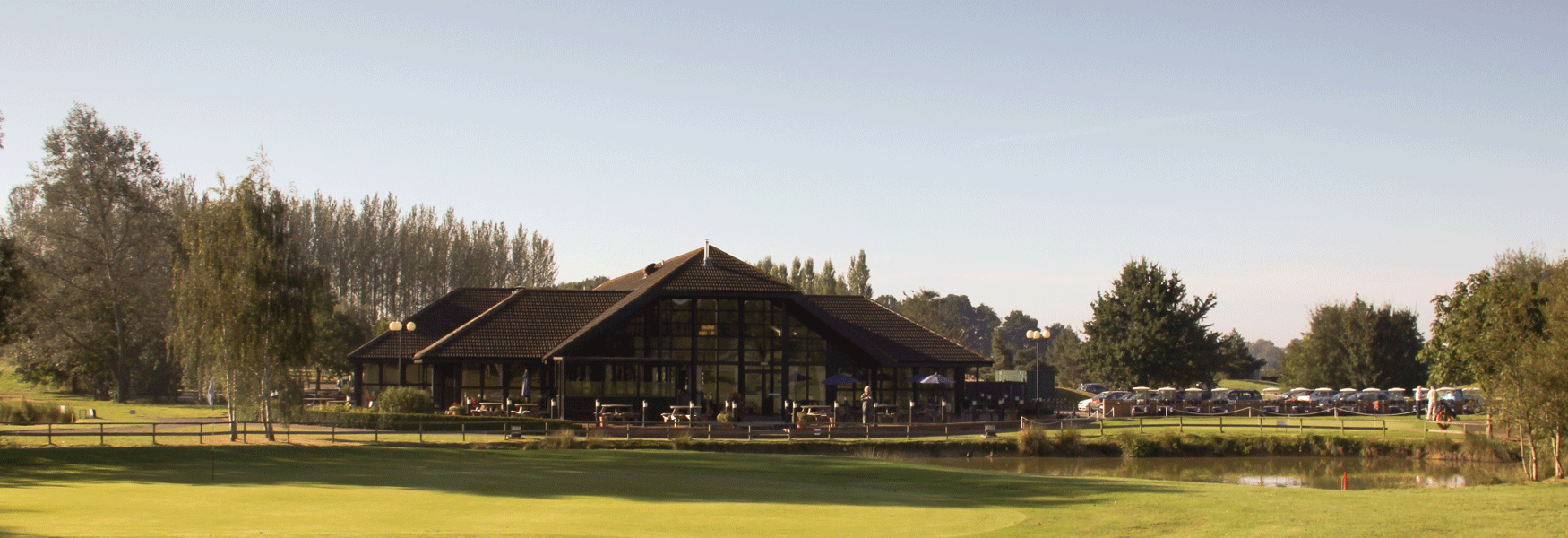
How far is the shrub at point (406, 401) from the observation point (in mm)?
38781

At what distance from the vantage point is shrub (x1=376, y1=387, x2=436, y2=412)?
3878 cm

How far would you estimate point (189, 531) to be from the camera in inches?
612

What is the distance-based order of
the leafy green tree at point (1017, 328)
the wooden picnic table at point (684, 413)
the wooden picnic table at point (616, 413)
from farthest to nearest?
the leafy green tree at point (1017, 328) < the wooden picnic table at point (616, 413) < the wooden picnic table at point (684, 413)

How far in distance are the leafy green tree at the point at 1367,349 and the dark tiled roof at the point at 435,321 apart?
4566 centimetres

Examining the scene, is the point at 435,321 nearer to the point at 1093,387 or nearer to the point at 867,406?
the point at 867,406

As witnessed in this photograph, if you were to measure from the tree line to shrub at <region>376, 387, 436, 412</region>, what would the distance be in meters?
4.31

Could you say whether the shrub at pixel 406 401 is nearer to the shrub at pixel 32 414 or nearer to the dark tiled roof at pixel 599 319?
the dark tiled roof at pixel 599 319

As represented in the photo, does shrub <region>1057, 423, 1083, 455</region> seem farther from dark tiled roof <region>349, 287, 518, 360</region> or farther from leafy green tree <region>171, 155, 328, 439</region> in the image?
dark tiled roof <region>349, 287, 518, 360</region>

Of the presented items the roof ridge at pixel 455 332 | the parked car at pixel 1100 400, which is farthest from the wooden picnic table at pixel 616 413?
the parked car at pixel 1100 400

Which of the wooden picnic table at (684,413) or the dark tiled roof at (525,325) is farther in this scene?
the dark tiled roof at (525,325)

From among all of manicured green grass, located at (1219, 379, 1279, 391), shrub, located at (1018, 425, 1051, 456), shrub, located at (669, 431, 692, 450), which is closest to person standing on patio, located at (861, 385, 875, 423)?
shrub, located at (1018, 425, 1051, 456)

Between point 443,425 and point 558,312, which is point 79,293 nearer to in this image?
point 558,312

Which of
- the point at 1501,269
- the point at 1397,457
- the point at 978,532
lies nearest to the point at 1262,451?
the point at 1397,457

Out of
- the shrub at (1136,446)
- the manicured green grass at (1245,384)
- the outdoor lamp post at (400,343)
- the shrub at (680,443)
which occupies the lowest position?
the manicured green grass at (1245,384)
